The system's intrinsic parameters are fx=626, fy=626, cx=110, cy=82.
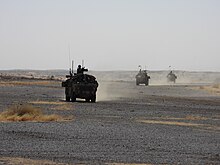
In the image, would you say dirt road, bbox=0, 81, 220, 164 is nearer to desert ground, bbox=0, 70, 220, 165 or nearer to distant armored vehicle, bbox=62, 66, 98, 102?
desert ground, bbox=0, 70, 220, 165

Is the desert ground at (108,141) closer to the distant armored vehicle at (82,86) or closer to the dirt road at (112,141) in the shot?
the dirt road at (112,141)

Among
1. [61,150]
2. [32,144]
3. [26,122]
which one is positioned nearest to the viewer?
[61,150]

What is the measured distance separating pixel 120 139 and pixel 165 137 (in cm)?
191

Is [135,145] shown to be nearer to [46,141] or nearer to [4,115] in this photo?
[46,141]

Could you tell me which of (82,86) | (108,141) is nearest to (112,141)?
(108,141)

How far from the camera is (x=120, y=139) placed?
20062mm

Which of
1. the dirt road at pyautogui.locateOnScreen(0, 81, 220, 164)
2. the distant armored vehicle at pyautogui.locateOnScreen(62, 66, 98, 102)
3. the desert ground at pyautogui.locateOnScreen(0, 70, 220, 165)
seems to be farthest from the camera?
the distant armored vehicle at pyautogui.locateOnScreen(62, 66, 98, 102)

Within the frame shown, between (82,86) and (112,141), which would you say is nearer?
(112,141)

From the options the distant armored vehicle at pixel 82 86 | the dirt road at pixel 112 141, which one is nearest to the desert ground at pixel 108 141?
the dirt road at pixel 112 141

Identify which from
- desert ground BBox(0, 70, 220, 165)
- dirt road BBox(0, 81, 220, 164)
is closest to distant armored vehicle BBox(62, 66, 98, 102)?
desert ground BBox(0, 70, 220, 165)

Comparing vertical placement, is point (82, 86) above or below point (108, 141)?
above

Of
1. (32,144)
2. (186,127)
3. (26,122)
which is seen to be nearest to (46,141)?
(32,144)

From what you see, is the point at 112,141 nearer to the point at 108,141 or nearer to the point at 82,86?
the point at 108,141

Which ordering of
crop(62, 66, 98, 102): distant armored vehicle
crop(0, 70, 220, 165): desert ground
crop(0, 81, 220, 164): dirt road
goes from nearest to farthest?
1. crop(0, 70, 220, 165): desert ground
2. crop(0, 81, 220, 164): dirt road
3. crop(62, 66, 98, 102): distant armored vehicle
